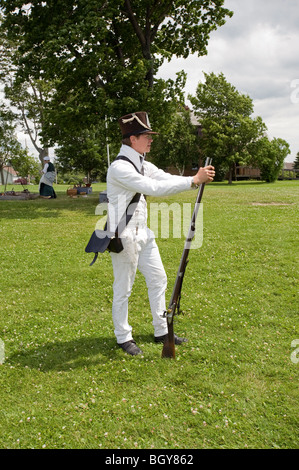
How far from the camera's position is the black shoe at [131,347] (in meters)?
5.38

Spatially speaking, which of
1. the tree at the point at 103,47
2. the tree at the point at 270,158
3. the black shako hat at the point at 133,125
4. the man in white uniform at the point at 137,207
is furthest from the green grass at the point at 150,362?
the tree at the point at 270,158

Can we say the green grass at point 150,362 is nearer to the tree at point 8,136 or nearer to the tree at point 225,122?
the tree at point 8,136

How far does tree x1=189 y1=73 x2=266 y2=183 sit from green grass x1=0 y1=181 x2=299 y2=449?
148ft

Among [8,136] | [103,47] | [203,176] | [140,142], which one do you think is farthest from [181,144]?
[203,176]

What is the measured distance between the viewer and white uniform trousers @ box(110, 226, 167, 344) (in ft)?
16.8

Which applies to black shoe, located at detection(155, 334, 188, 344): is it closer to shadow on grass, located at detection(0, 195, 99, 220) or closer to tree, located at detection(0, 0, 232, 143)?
shadow on grass, located at detection(0, 195, 99, 220)

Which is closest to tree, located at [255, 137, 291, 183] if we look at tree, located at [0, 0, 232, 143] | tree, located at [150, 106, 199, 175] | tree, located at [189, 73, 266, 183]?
tree, located at [189, 73, 266, 183]

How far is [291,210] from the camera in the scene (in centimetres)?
1744

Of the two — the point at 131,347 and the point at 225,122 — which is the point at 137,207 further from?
the point at 225,122

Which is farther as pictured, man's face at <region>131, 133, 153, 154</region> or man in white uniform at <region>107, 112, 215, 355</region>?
man's face at <region>131, 133, 153, 154</region>

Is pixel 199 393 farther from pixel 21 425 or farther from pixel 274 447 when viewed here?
pixel 21 425
